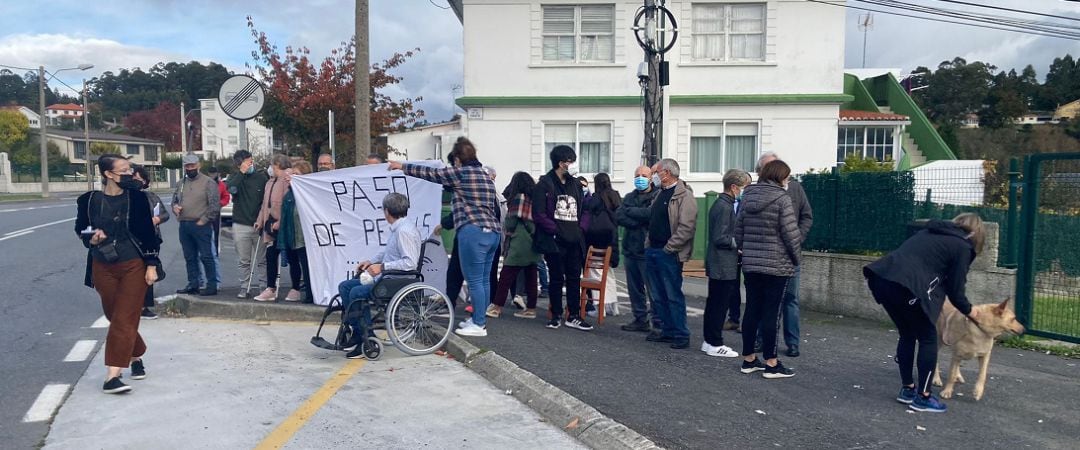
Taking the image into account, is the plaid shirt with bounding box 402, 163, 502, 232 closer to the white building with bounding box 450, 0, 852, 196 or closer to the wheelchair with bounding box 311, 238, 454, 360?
the wheelchair with bounding box 311, 238, 454, 360

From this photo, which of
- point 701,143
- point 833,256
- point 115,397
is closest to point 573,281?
point 833,256

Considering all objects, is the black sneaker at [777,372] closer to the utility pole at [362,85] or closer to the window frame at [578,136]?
the utility pole at [362,85]

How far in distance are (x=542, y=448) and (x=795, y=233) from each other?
277 cm

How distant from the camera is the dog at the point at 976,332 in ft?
19.8

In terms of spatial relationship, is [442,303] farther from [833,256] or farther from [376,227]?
[833,256]

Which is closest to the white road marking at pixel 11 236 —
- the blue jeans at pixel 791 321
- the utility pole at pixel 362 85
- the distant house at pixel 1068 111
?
the utility pole at pixel 362 85

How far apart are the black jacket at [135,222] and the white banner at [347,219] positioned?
274 cm

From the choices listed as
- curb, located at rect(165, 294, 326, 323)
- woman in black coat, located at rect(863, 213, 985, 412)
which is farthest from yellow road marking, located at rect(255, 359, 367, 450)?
woman in black coat, located at rect(863, 213, 985, 412)

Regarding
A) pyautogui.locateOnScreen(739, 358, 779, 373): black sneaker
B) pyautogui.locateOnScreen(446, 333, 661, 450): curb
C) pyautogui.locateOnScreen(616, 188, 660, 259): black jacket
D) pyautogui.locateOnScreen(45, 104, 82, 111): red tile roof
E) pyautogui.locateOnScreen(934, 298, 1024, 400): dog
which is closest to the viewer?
pyautogui.locateOnScreen(446, 333, 661, 450): curb

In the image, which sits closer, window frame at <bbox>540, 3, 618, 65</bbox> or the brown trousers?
the brown trousers

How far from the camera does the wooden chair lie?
9305 millimetres

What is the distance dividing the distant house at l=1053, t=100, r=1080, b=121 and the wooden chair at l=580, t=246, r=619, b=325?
39.6 metres

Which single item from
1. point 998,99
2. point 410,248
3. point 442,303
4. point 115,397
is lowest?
point 115,397

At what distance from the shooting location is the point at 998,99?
45.7 metres
